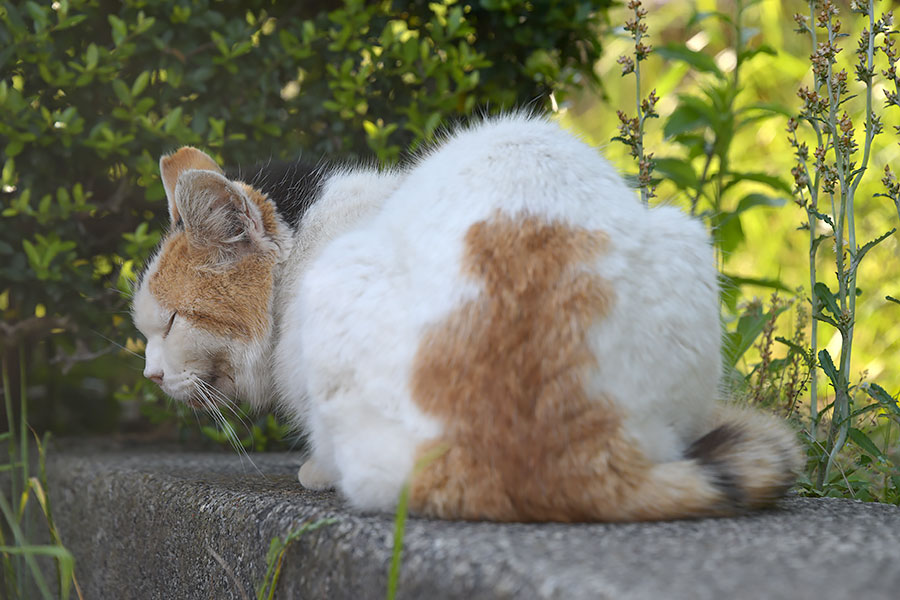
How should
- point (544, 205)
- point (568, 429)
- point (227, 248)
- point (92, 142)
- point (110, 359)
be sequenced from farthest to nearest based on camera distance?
point (110, 359)
point (92, 142)
point (227, 248)
point (544, 205)
point (568, 429)

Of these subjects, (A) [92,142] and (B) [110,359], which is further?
(B) [110,359]

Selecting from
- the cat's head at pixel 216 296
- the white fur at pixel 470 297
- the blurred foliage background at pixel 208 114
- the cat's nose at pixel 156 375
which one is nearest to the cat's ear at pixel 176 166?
the cat's head at pixel 216 296

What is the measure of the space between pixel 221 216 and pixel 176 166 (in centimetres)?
26

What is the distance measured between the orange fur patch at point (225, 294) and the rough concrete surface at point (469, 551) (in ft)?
1.24

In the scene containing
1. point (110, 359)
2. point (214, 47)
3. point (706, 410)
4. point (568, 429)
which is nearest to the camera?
point (568, 429)

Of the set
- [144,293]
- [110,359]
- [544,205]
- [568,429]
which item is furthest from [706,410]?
[110,359]

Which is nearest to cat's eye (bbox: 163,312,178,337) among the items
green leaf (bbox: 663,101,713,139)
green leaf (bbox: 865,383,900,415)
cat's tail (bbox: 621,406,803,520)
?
cat's tail (bbox: 621,406,803,520)

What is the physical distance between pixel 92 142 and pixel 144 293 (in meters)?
0.74

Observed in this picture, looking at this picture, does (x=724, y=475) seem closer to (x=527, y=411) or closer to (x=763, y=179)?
(x=527, y=411)

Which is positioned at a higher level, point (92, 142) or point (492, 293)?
point (92, 142)

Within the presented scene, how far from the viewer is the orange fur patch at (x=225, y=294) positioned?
2.07m

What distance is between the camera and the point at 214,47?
2.84 metres

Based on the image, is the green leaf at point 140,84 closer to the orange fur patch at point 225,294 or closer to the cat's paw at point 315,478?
the orange fur patch at point 225,294

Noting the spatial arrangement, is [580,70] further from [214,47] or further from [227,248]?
[227,248]
